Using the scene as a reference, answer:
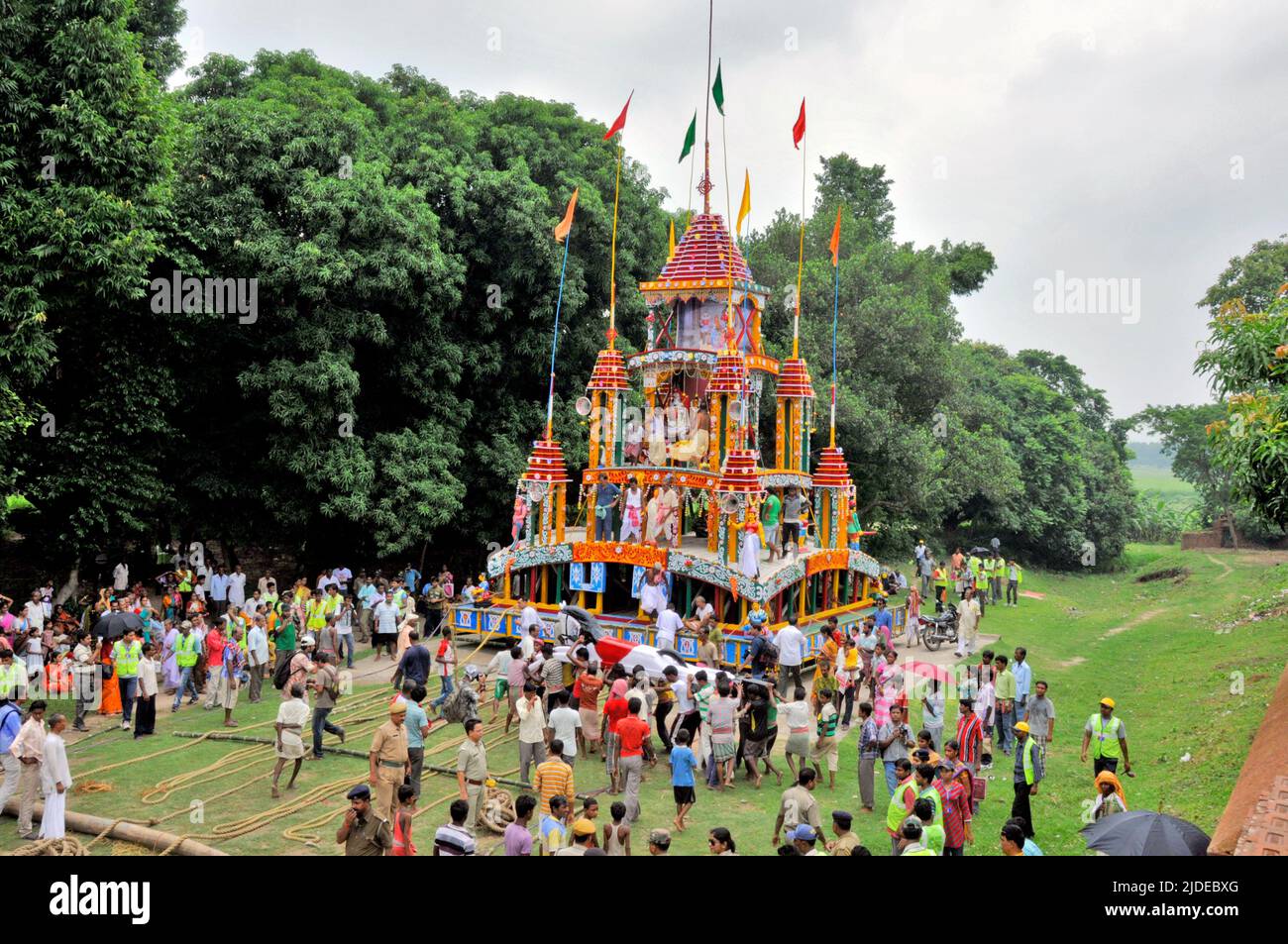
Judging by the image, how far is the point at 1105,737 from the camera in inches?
500

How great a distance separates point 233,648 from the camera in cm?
1677

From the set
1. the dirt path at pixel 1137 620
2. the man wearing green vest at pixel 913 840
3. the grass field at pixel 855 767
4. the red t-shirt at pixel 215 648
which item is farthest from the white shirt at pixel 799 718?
the dirt path at pixel 1137 620

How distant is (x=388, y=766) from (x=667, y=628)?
913 cm

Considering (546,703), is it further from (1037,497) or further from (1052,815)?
(1037,497)

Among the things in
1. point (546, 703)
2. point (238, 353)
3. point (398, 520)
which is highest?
point (238, 353)

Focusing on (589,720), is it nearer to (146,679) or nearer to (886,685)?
(886,685)

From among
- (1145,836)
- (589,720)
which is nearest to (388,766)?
(589,720)

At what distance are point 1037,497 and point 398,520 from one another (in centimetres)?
3166

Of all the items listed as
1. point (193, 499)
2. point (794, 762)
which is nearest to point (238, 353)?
point (193, 499)

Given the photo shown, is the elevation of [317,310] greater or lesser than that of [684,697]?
greater

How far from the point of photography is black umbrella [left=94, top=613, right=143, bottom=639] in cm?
1669

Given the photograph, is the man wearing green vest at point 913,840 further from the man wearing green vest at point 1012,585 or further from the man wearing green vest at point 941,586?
the man wearing green vest at point 1012,585

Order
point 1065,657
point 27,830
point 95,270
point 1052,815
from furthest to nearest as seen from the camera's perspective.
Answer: point 1065,657, point 95,270, point 1052,815, point 27,830

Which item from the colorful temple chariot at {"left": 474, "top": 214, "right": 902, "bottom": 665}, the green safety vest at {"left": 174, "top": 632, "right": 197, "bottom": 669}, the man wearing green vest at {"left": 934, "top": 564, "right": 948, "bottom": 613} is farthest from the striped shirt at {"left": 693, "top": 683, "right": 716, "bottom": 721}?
the man wearing green vest at {"left": 934, "top": 564, "right": 948, "bottom": 613}
